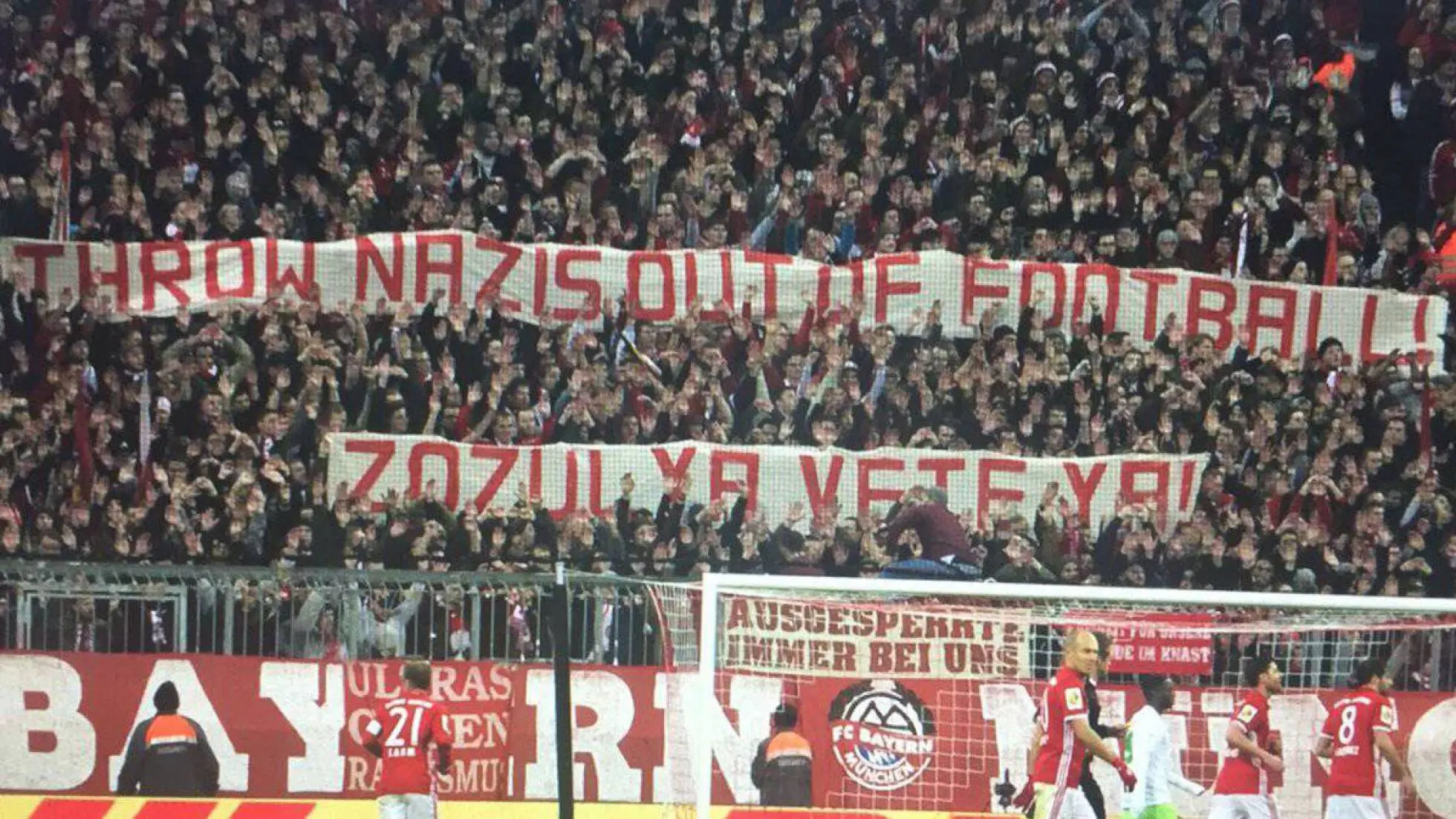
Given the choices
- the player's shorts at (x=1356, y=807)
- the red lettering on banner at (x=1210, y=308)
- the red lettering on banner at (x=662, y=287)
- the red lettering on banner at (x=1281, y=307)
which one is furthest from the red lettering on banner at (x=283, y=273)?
the player's shorts at (x=1356, y=807)

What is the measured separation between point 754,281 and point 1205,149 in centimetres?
489

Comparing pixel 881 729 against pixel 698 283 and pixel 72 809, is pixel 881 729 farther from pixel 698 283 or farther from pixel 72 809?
pixel 698 283

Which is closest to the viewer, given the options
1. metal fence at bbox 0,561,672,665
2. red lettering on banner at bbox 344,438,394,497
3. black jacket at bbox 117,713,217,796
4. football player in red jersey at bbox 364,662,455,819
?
football player in red jersey at bbox 364,662,455,819

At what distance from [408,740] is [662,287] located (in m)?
7.22

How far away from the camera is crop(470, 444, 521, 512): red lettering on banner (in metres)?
16.1

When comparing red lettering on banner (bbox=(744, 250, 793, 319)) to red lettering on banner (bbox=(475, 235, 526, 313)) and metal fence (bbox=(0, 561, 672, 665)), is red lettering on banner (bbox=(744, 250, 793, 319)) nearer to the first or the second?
red lettering on banner (bbox=(475, 235, 526, 313))

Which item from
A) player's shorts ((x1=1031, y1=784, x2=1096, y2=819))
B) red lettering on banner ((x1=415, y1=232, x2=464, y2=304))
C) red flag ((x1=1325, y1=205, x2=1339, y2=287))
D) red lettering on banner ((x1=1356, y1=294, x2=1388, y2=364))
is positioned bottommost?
player's shorts ((x1=1031, y1=784, x2=1096, y2=819))

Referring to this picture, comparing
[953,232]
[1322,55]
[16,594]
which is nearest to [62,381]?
[16,594]

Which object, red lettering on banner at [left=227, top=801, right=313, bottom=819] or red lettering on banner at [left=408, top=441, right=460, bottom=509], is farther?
red lettering on banner at [left=408, top=441, right=460, bottom=509]

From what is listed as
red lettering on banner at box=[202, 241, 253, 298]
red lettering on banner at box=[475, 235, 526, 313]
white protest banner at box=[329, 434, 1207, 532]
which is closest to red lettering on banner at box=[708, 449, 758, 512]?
white protest banner at box=[329, 434, 1207, 532]

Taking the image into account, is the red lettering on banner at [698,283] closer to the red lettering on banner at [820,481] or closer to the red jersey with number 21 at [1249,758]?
the red lettering on banner at [820,481]

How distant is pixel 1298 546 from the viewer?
1582 centimetres

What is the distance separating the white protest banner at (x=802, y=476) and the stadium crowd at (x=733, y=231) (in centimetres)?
20

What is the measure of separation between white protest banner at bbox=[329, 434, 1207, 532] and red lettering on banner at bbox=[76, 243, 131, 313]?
334 centimetres
